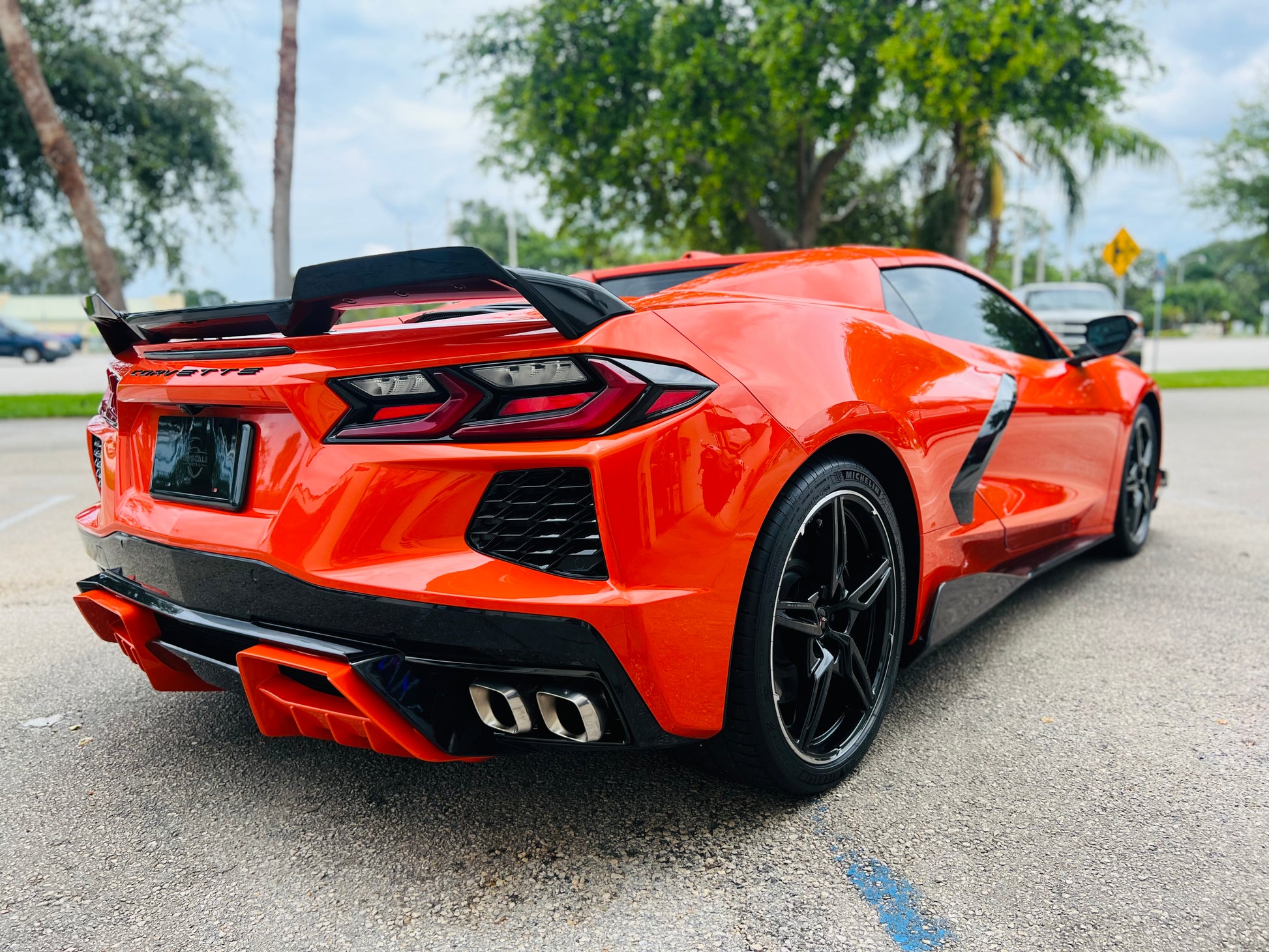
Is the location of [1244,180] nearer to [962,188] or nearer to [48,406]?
[962,188]

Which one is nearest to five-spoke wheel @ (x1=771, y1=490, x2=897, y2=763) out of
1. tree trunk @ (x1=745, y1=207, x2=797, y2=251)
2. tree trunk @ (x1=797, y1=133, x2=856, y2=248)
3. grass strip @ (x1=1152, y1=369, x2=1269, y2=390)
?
tree trunk @ (x1=797, y1=133, x2=856, y2=248)

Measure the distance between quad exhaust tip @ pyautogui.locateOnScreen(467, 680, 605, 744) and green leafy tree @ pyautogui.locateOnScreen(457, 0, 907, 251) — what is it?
1324 centimetres

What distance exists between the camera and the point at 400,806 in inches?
89.1

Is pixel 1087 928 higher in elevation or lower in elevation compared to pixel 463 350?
lower

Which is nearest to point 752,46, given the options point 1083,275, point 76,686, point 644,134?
point 644,134

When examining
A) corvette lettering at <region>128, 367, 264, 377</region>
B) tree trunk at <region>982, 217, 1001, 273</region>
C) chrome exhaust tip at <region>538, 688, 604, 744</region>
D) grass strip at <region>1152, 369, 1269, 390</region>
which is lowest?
grass strip at <region>1152, 369, 1269, 390</region>

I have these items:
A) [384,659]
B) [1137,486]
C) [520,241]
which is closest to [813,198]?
[1137,486]

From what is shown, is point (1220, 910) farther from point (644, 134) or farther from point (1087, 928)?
point (644, 134)

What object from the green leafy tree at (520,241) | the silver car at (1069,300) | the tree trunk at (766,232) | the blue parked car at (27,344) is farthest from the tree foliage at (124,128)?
the green leafy tree at (520,241)

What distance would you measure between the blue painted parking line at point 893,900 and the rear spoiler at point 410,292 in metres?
1.23

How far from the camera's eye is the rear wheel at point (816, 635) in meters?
2.01

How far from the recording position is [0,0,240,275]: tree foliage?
51.9ft

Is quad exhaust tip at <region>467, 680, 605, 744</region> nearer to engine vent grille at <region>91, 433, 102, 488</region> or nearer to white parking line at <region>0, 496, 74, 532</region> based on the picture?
engine vent grille at <region>91, 433, 102, 488</region>

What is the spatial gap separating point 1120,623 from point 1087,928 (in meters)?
2.12
